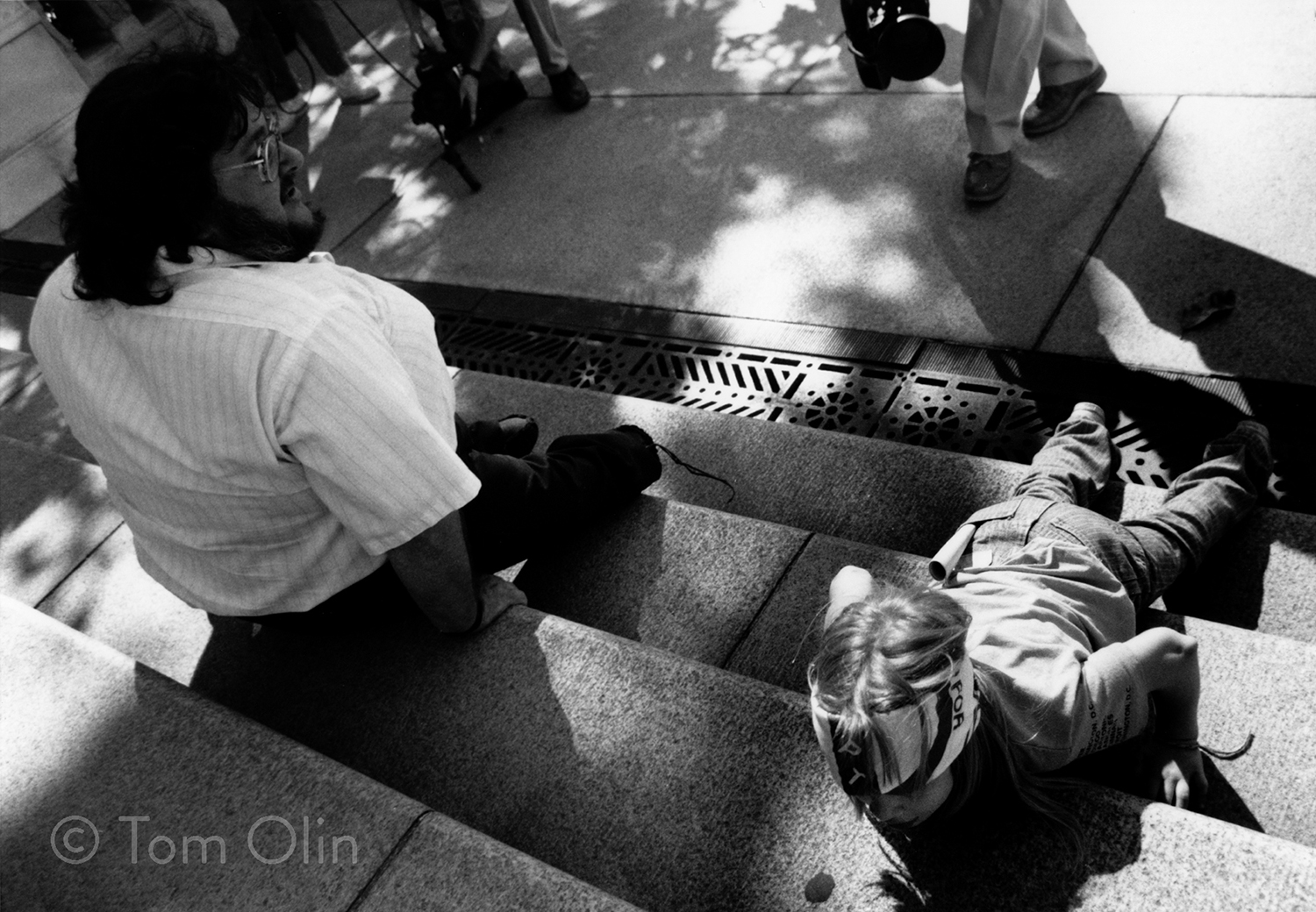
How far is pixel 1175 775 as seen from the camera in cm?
182

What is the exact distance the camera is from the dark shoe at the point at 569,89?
5.03m

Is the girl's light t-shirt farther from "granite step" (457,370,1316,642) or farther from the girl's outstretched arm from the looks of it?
"granite step" (457,370,1316,642)

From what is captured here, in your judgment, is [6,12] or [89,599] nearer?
[89,599]

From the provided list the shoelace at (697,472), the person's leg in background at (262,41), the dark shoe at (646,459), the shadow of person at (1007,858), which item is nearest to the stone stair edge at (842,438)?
the shoelace at (697,472)

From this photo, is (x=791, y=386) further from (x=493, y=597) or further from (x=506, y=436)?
(x=493, y=597)

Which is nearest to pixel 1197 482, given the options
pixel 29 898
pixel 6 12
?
pixel 29 898

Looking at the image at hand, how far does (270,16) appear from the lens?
5.97 metres

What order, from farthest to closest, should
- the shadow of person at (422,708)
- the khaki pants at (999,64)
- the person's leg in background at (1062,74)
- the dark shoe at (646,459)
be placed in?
the person's leg in background at (1062,74), the khaki pants at (999,64), the dark shoe at (646,459), the shadow of person at (422,708)

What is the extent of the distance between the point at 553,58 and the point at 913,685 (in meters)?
4.17

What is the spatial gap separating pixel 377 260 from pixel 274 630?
7.98 ft

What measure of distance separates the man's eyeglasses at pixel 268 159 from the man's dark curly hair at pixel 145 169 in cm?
6

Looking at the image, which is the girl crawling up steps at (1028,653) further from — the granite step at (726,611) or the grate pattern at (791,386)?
the grate pattern at (791,386)

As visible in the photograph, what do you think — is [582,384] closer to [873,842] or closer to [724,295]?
[724,295]

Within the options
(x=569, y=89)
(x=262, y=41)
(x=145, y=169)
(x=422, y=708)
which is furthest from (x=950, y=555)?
(x=262, y=41)
